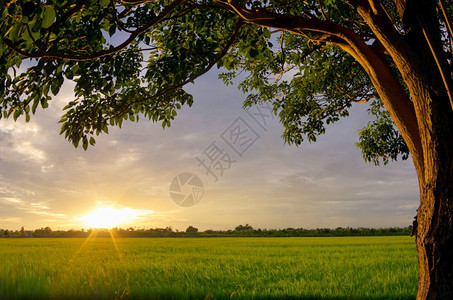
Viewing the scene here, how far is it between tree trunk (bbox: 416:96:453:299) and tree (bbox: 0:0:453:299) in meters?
0.01

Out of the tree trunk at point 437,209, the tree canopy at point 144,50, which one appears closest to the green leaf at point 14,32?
the tree canopy at point 144,50

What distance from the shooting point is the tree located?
194 inches

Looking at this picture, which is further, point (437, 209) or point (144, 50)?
point (144, 50)

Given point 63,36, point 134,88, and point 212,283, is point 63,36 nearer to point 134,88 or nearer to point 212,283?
point 134,88

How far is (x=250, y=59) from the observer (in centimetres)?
755

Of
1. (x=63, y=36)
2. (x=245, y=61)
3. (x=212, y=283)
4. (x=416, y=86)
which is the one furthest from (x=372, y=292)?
(x=63, y=36)

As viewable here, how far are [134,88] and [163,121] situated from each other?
1.18 metres

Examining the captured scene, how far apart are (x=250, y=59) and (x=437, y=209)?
432 centimetres

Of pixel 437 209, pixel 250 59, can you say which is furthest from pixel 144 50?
pixel 437 209

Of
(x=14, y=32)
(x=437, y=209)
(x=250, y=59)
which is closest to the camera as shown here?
(x=14, y=32)

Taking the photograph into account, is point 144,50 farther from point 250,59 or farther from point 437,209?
point 437,209

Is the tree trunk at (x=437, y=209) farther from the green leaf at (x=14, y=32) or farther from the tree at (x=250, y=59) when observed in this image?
the green leaf at (x=14, y=32)

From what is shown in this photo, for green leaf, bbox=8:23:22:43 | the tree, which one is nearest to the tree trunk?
the tree

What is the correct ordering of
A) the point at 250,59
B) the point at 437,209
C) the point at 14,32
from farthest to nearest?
1. the point at 250,59
2. the point at 437,209
3. the point at 14,32
